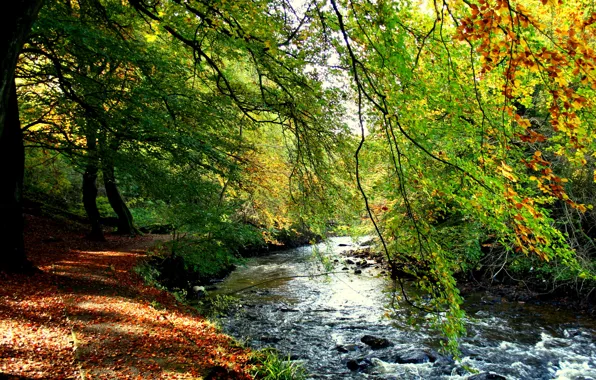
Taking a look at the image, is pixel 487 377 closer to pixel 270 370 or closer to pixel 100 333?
pixel 270 370

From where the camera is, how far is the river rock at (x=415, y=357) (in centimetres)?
665

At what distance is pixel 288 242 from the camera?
20.8 m

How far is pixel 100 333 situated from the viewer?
4.45 metres

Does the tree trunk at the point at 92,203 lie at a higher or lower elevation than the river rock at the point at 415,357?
higher

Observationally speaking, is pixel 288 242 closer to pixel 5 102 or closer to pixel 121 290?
pixel 121 290

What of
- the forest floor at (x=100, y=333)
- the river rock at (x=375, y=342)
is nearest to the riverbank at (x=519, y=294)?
the river rock at (x=375, y=342)

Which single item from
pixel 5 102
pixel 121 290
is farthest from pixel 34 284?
pixel 5 102

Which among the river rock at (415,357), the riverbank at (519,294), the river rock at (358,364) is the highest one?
the riverbank at (519,294)

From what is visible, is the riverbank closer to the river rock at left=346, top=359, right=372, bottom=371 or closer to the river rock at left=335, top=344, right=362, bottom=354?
the river rock at left=335, top=344, right=362, bottom=354

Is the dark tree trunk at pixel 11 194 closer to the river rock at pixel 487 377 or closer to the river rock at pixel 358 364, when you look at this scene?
the river rock at pixel 358 364

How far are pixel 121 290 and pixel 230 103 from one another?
3929mm

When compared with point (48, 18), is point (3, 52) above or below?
below

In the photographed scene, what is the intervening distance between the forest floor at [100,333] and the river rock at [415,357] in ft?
9.81

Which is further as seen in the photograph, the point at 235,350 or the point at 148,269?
the point at 148,269
